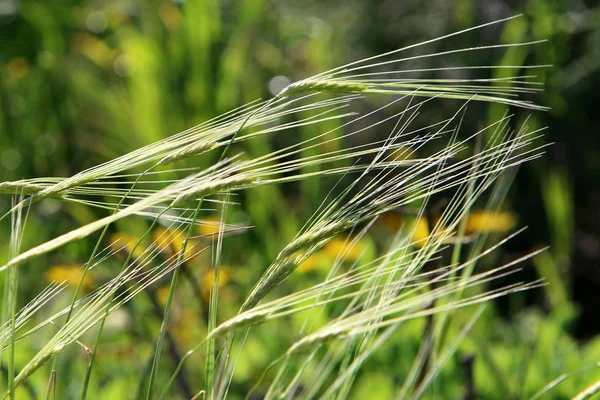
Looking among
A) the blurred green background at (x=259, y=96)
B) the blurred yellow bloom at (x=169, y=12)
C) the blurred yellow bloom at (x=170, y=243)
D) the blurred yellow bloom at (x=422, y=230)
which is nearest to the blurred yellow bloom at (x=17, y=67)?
the blurred green background at (x=259, y=96)

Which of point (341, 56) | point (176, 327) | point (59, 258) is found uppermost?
point (341, 56)

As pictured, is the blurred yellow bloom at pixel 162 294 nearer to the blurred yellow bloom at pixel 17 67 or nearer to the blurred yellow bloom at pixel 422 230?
the blurred yellow bloom at pixel 422 230

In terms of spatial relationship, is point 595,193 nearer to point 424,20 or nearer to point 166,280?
point 424,20

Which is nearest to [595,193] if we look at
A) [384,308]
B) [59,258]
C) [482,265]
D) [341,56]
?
[482,265]

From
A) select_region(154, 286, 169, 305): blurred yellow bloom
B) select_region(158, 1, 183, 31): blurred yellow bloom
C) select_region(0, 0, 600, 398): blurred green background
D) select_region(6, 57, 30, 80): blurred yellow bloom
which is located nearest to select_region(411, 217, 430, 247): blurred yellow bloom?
select_region(0, 0, 600, 398): blurred green background

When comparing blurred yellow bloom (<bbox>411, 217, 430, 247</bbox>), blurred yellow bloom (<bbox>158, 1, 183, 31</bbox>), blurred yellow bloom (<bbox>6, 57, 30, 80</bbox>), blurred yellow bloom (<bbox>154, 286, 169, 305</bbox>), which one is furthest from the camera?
blurred yellow bloom (<bbox>158, 1, 183, 31</bbox>)

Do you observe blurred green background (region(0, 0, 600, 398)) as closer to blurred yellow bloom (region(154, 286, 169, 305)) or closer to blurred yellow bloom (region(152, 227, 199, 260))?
blurred yellow bloom (region(154, 286, 169, 305))

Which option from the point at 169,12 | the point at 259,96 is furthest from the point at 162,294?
the point at 169,12

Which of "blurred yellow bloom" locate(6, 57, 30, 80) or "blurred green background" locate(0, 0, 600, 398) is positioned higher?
"blurred yellow bloom" locate(6, 57, 30, 80)
